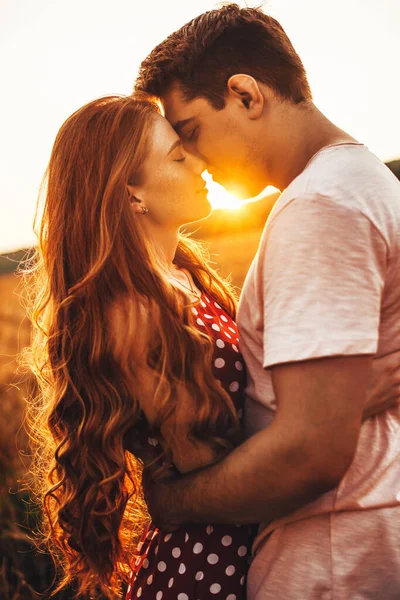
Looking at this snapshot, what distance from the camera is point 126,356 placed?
6.00 ft

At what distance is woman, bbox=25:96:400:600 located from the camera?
1.83 meters

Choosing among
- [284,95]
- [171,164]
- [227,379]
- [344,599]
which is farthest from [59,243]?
[344,599]

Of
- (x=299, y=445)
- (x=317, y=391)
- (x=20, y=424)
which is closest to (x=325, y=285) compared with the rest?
(x=317, y=391)

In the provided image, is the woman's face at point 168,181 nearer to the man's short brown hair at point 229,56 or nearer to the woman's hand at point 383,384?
the man's short brown hair at point 229,56

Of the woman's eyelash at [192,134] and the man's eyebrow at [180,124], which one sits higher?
the man's eyebrow at [180,124]

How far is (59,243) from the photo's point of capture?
2.07 m

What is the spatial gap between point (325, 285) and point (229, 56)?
99cm

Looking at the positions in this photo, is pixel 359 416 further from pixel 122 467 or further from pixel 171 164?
pixel 171 164

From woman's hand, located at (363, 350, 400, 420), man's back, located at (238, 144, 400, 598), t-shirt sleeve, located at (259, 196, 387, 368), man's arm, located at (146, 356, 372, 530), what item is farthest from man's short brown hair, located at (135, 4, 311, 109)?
man's arm, located at (146, 356, 372, 530)

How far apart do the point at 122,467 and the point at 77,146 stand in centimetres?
104

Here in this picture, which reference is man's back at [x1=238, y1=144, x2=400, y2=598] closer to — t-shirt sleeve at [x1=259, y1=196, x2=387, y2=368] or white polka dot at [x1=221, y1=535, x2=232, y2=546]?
t-shirt sleeve at [x1=259, y1=196, x2=387, y2=368]

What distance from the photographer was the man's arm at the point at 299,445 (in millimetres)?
1411

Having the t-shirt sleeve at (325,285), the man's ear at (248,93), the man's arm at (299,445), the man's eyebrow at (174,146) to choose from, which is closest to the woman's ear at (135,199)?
the man's eyebrow at (174,146)

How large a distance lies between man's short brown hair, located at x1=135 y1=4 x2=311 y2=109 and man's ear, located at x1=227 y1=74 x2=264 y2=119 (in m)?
0.04
